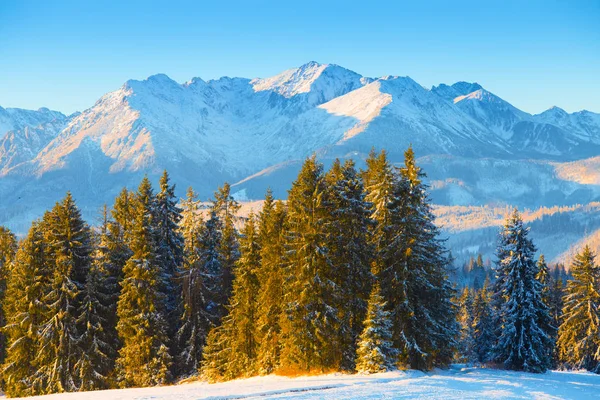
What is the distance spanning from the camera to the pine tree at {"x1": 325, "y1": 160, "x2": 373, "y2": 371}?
36.6 m

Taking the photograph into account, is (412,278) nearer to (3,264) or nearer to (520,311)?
(520,311)

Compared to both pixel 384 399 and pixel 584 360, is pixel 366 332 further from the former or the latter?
pixel 584 360

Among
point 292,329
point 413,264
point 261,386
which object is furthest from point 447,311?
point 261,386

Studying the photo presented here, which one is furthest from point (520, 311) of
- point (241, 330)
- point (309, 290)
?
point (241, 330)

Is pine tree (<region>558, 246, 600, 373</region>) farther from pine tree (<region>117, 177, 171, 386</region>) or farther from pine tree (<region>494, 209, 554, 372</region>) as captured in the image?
Answer: pine tree (<region>117, 177, 171, 386</region>)

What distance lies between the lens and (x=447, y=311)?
126ft

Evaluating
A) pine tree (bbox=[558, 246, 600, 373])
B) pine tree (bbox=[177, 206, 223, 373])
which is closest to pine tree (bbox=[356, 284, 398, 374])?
pine tree (bbox=[177, 206, 223, 373])

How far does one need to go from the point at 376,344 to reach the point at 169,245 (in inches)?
962

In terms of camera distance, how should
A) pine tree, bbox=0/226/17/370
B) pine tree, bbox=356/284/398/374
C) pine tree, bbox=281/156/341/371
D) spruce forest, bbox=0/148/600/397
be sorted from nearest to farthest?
pine tree, bbox=356/284/398/374, pine tree, bbox=281/156/341/371, spruce forest, bbox=0/148/600/397, pine tree, bbox=0/226/17/370

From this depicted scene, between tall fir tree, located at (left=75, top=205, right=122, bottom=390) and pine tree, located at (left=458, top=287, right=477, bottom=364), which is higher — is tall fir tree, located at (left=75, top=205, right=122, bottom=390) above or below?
above

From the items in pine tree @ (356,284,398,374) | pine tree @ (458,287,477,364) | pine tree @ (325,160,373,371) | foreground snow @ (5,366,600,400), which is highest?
pine tree @ (325,160,373,371)

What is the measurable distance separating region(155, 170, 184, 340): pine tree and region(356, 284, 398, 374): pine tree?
20439 mm

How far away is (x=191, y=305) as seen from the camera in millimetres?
47125

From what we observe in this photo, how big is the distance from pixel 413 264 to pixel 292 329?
8.84m
